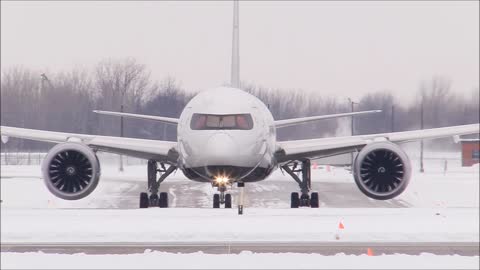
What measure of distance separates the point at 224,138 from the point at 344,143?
16.4 feet

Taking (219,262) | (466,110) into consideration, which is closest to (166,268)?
(219,262)

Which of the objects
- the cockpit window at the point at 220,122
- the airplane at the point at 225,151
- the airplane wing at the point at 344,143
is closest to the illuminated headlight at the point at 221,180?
the airplane at the point at 225,151

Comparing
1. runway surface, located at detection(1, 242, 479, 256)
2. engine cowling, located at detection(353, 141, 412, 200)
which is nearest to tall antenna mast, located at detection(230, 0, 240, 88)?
engine cowling, located at detection(353, 141, 412, 200)

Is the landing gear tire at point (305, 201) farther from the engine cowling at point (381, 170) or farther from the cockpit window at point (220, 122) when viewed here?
the cockpit window at point (220, 122)

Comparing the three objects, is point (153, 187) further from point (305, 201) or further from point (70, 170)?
point (305, 201)

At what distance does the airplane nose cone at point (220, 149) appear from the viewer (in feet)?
66.1

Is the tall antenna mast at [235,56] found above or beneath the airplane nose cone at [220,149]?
above

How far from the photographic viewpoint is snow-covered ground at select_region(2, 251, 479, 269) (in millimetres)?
10977

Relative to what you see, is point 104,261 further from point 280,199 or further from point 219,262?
point 280,199

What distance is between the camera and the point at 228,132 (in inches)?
813

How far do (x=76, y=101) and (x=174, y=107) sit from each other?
24.3 ft

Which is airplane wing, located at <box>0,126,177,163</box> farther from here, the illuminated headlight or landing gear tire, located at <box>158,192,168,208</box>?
the illuminated headlight

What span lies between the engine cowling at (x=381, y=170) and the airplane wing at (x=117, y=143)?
19.8ft

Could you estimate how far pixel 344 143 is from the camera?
23578mm
